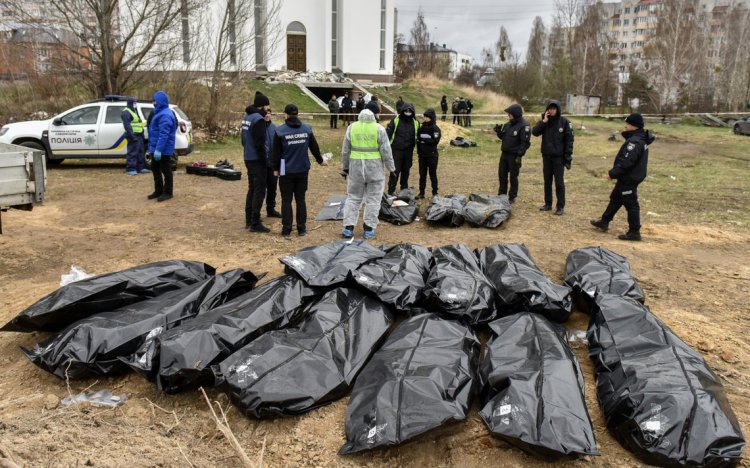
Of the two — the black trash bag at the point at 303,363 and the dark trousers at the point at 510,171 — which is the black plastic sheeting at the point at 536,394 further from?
the dark trousers at the point at 510,171

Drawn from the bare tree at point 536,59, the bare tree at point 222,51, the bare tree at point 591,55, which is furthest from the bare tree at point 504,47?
the bare tree at point 222,51

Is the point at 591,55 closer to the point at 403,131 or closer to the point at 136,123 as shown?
the point at 403,131

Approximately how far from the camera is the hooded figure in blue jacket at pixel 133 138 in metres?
10.4

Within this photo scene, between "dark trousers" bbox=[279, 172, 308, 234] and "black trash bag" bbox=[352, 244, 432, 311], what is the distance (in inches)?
88.6

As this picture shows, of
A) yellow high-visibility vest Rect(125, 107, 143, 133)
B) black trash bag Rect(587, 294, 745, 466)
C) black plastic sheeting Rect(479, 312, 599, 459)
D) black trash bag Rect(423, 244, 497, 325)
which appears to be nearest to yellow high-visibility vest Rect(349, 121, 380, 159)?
black trash bag Rect(423, 244, 497, 325)

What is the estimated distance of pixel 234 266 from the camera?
567cm

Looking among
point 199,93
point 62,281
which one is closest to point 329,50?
point 199,93

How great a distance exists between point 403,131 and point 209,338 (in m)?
5.94

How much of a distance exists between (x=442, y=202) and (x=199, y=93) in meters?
13.4

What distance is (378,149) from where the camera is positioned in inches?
255

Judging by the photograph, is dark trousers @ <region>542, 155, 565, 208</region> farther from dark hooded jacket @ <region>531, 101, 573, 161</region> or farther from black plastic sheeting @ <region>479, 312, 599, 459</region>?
black plastic sheeting @ <region>479, 312, 599, 459</region>

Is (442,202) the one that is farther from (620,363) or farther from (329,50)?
(329,50)

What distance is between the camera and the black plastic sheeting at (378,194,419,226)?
24.1 ft

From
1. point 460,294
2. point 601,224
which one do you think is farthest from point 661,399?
point 601,224
